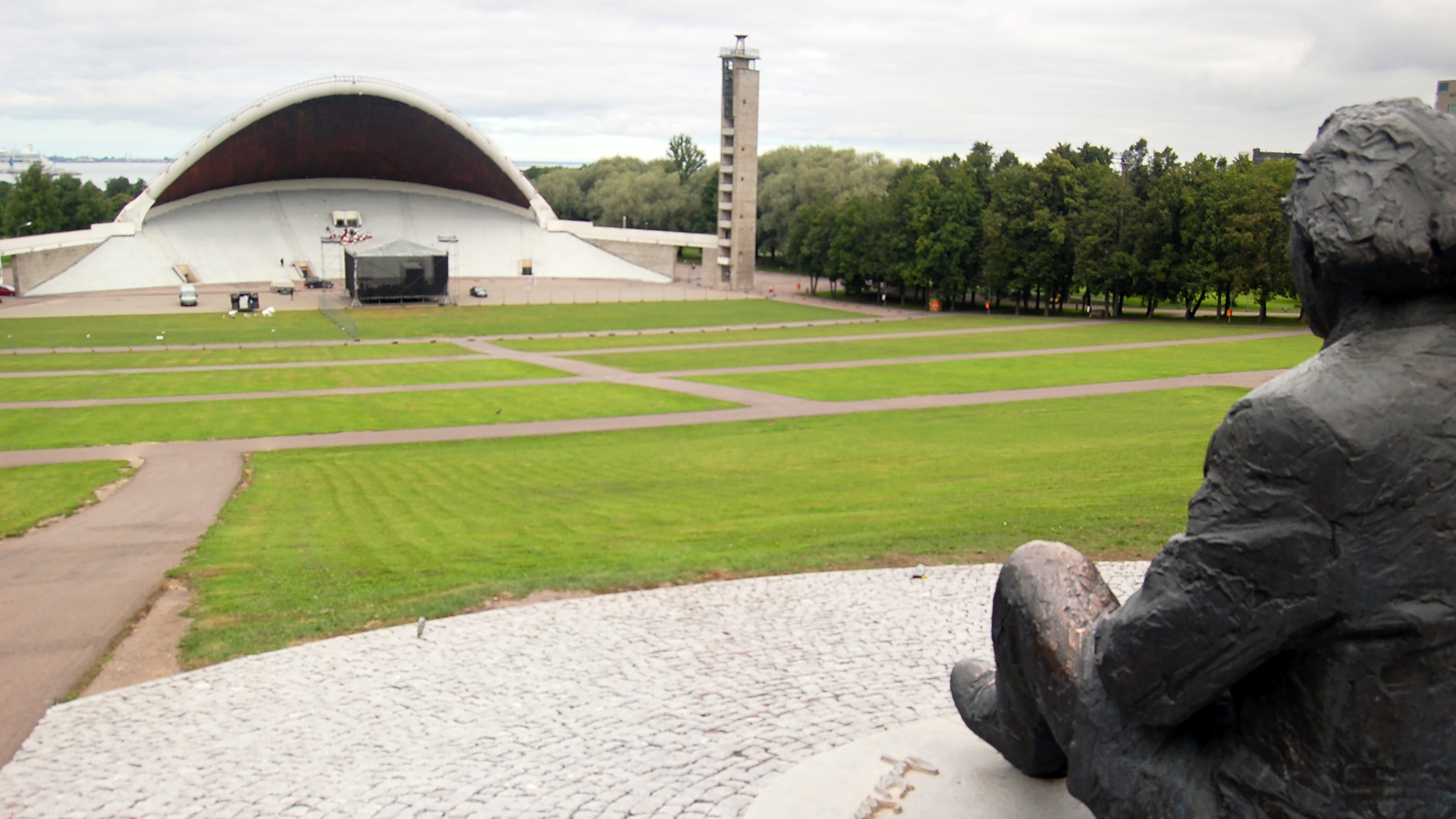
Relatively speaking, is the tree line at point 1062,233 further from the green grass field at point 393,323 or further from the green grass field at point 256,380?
the green grass field at point 256,380

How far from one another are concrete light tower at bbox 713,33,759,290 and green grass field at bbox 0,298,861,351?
47.8ft

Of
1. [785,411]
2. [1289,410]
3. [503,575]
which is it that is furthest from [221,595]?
[785,411]

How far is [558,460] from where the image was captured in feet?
80.7

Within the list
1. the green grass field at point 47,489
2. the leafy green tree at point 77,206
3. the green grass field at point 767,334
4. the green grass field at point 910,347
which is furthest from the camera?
the leafy green tree at point 77,206

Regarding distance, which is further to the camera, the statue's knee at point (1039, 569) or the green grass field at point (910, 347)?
the green grass field at point (910, 347)

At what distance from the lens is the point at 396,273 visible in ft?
251

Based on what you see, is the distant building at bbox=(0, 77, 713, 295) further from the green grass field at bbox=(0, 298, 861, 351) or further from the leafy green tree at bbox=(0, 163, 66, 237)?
the green grass field at bbox=(0, 298, 861, 351)

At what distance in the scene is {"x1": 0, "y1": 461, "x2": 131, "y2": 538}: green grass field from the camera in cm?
1869

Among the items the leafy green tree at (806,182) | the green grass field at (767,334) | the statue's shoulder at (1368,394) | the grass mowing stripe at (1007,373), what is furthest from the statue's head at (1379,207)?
the leafy green tree at (806,182)

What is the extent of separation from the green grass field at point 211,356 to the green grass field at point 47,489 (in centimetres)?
2126

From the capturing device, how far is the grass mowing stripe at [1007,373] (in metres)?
37.6

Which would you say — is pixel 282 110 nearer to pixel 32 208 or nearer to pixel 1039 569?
pixel 32 208

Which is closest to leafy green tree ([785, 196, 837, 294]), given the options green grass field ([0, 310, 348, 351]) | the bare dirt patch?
green grass field ([0, 310, 348, 351])

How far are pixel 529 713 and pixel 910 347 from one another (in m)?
44.4
